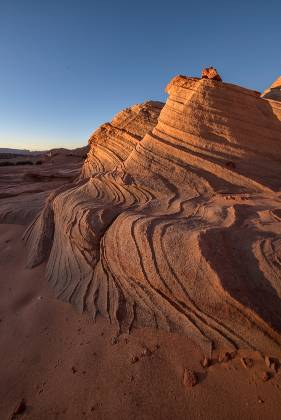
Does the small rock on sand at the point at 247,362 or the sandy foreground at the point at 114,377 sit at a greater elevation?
the small rock on sand at the point at 247,362

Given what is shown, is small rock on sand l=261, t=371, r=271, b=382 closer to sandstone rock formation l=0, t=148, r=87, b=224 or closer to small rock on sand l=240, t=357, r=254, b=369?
small rock on sand l=240, t=357, r=254, b=369

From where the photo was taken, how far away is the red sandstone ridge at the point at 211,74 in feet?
17.4

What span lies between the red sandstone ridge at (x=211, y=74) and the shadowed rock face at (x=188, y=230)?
0.44 m

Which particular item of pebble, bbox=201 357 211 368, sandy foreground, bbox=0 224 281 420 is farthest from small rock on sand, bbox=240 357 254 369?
pebble, bbox=201 357 211 368

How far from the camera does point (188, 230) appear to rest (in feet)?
8.50

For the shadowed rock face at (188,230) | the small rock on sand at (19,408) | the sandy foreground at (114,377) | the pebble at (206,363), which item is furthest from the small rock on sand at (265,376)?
the small rock on sand at (19,408)

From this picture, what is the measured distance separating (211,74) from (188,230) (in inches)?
168

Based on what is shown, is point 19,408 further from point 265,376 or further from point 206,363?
point 265,376

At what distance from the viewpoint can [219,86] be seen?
196 inches

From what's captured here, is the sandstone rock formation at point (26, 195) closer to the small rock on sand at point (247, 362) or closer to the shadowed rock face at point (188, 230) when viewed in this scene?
the shadowed rock face at point (188, 230)

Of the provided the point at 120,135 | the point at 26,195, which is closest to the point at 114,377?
the point at 120,135

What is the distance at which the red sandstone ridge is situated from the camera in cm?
531

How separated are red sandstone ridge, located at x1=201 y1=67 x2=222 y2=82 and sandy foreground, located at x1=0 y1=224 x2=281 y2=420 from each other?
16.5ft

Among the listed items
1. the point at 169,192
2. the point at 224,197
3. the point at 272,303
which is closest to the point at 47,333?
the point at 272,303
